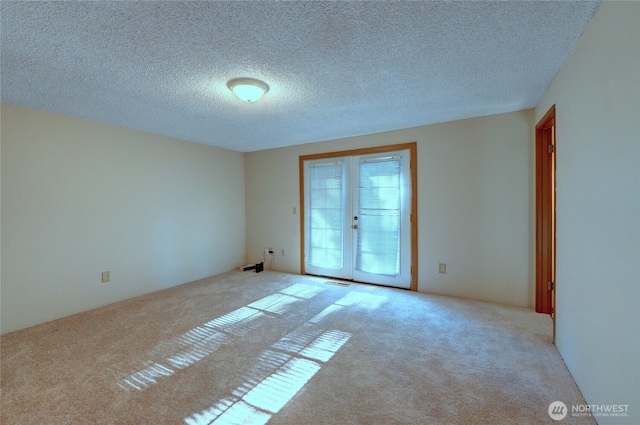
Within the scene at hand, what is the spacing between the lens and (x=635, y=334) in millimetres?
1146

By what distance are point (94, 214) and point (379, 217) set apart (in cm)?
358

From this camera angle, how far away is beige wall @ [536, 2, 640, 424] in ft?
3.85

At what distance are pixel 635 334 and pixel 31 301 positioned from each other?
4.53 meters

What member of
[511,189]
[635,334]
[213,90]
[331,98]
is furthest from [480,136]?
[213,90]

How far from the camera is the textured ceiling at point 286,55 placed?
144 cm

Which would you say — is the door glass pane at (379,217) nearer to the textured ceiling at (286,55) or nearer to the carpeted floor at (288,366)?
the carpeted floor at (288,366)

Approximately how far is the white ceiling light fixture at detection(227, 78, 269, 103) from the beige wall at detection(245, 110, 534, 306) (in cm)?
211

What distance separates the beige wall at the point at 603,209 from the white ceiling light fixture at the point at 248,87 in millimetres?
2109

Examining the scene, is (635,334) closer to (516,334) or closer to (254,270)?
(516,334)

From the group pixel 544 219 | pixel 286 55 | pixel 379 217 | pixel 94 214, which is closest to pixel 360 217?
pixel 379 217

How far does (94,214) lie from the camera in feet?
10.6

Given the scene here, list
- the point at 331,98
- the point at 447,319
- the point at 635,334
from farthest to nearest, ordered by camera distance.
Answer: the point at 447,319, the point at 331,98, the point at 635,334

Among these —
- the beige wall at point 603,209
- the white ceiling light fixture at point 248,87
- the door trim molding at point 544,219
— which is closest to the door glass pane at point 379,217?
the door trim molding at point 544,219

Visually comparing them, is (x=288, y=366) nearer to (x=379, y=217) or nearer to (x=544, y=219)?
(x=379, y=217)
